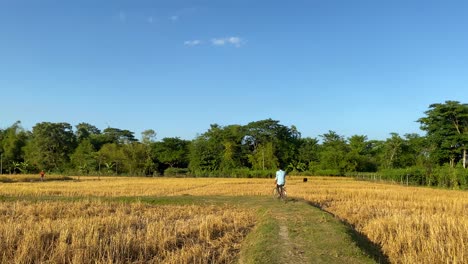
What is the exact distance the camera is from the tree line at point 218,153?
90.8m

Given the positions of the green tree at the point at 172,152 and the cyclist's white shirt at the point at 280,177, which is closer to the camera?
the cyclist's white shirt at the point at 280,177

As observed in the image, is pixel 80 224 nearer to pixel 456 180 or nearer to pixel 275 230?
pixel 275 230

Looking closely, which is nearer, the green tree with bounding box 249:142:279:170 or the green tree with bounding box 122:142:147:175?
the green tree with bounding box 249:142:279:170

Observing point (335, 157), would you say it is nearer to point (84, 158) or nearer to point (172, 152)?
point (172, 152)

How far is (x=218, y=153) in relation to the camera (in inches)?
4109

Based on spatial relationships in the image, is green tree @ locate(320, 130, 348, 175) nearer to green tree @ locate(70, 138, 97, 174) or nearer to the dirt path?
green tree @ locate(70, 138, 97, 174)

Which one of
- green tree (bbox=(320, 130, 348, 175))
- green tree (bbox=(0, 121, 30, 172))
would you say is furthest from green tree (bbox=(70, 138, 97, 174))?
green tree (bbox=(320, 130, 348, 175))

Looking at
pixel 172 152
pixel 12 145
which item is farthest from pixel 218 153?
pixel 12 145

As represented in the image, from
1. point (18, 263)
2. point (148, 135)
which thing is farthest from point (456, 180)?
point (148, 135)

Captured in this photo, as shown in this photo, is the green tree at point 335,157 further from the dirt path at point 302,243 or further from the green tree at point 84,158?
the dirt path at point 302,243

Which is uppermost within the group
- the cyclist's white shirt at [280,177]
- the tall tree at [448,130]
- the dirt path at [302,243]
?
the tall tree at [448,130]

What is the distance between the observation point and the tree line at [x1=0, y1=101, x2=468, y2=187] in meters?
90.8

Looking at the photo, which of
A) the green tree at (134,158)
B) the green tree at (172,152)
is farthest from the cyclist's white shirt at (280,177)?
the green tree at (172,152)

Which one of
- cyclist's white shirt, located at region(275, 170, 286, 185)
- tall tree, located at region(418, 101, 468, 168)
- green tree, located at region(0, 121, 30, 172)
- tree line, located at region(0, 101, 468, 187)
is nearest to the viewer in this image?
cyclist's white shirt, located at region(275, 170, 286, 185)
